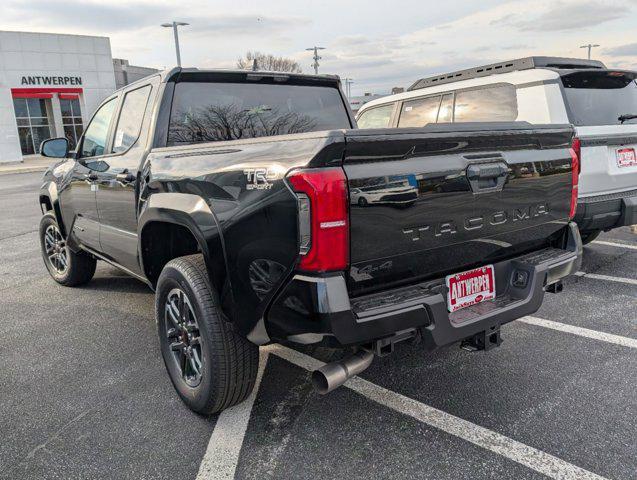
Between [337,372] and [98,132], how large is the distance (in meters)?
3.26

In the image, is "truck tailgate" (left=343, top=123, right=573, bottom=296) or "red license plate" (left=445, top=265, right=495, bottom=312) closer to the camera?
"truck tailgate" (left=343, top=123, right=573, bottom=296)

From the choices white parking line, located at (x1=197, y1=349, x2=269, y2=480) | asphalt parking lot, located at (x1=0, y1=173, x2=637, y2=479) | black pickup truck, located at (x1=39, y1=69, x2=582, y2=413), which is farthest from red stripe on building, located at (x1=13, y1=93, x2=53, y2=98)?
white parking line, located at (x1=197, y1=349, x2=269, y2=480)

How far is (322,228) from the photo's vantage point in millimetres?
1974

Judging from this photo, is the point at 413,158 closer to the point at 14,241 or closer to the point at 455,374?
the point at 455,374

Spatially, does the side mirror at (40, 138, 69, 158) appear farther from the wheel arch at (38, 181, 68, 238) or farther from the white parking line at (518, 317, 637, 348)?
the white parking line at (518, 317, 637, 348)

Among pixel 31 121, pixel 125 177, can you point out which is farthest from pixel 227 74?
pixel 31 121

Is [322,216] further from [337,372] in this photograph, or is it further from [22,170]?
[22,170]

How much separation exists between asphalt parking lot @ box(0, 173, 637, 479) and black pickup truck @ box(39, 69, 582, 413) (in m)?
0.31

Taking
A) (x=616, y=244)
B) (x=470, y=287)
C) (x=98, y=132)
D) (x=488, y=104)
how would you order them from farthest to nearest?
(x=616, y=244)
(x=488, y=104)
(x=98, y=132)
(x=470, y=287)

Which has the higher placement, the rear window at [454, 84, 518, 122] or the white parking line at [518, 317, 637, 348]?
the rear window at [454, 84, 518, 122]

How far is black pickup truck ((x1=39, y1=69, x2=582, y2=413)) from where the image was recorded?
2.03m

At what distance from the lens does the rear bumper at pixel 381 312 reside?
2.01 m

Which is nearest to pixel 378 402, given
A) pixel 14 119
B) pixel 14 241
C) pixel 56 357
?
pixel 56 357

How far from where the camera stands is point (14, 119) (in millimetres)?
29188
